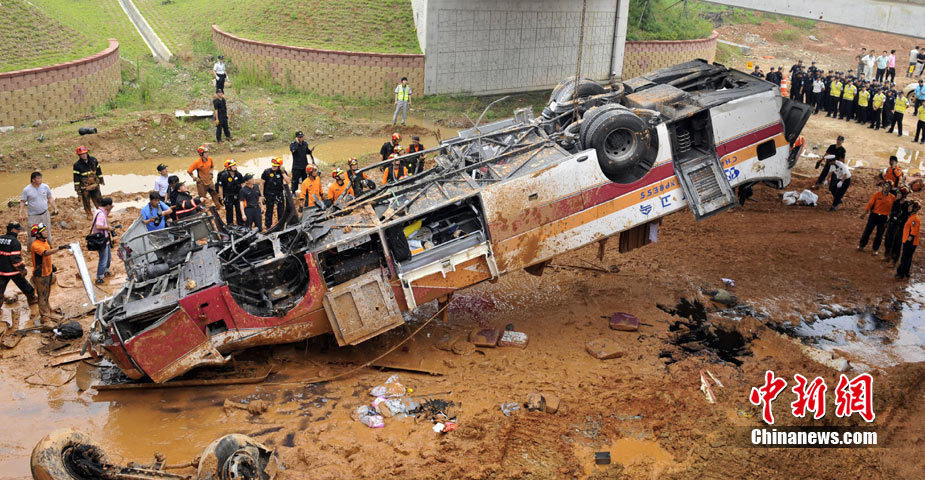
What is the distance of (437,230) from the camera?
9133 millimetres

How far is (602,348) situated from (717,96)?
154 inches

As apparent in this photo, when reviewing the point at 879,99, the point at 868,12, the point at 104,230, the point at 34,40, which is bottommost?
the point at 104,230

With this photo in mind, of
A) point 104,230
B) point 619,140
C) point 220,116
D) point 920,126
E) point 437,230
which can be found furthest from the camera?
point 920,126

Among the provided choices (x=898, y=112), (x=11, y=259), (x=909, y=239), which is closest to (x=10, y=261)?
(x=11, y=259)

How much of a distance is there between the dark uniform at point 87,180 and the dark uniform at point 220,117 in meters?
4.64

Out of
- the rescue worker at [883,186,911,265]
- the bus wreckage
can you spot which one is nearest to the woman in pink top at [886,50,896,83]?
the rescue worker at [883,186,911,265]

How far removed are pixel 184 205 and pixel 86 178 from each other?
2965 mm

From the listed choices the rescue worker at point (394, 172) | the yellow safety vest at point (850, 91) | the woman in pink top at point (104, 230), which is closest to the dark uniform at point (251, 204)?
the woman in pink top at point (104, 230)

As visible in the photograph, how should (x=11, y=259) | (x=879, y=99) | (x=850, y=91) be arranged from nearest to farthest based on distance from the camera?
(x=11, y=259)
(x=879, y=99)
(x=850, y=91)

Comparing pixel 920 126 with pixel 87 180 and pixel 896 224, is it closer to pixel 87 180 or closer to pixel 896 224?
pixel 896 224

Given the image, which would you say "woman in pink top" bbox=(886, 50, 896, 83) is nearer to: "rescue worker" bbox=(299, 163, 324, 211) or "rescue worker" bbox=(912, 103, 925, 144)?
"rescue worker" bbox=(912, 103, 925, 144)

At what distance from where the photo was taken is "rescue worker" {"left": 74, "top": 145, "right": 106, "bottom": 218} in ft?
42.8

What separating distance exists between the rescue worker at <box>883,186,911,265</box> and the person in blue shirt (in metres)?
11.8

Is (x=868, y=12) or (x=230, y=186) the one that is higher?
(x=868, y=12)
